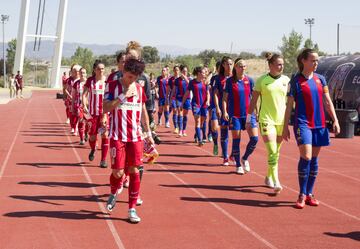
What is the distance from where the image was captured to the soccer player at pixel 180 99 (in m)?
17.2

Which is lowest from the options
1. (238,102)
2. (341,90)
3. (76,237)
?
(76,237)

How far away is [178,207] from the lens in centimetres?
773

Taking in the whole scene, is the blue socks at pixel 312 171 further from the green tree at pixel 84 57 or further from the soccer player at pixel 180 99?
the green tree at pixel 84 57

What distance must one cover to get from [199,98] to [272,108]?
258 inches

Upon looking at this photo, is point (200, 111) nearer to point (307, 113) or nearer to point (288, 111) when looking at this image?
point (288, 111)

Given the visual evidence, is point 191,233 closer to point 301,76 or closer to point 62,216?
point 62,216

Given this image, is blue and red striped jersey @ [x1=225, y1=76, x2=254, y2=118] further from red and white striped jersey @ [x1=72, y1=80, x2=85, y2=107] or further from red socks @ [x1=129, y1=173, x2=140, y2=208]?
red and white striped jersey @ [x1=72, y1=80, x2=85, y2=107]

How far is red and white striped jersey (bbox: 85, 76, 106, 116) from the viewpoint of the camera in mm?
11641

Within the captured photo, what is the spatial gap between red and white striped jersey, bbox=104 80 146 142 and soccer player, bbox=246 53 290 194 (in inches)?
101

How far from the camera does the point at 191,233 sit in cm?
644

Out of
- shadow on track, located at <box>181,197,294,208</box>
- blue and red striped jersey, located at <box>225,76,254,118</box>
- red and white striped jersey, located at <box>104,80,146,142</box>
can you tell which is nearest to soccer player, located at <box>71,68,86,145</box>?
blue and red striped jersey, located at <box>225,76,254,118</box>

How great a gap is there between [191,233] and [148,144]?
4.88 ft


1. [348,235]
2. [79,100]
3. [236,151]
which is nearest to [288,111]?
[348,235]

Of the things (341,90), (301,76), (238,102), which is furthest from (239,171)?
(341,90)
